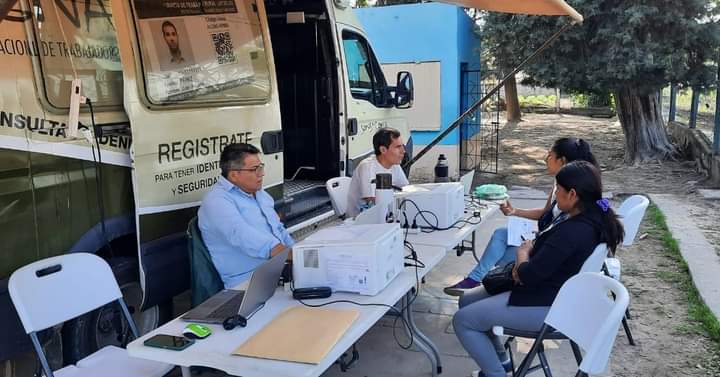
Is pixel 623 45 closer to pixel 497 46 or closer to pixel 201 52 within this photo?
pixel 497 46

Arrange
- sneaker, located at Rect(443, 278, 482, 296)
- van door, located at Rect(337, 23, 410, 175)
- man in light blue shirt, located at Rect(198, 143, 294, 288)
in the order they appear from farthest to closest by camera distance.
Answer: van door, located at Rect(337, 23, 410, 175), sneaker, located at Rect(443, 278, 482, 296), man in light blue shirt, located at Rect(198, 143, 294, 288)

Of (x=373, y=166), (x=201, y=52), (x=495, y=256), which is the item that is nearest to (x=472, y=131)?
(x=373, y=166)

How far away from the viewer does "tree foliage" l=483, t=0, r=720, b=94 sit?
8.56 meters

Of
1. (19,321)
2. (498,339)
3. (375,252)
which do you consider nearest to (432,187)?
(498,339)

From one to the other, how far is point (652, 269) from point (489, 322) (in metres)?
2.98

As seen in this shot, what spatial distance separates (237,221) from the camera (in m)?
2.98

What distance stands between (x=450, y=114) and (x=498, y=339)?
6897 mm

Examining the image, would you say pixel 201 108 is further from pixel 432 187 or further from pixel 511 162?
pixel 511 162

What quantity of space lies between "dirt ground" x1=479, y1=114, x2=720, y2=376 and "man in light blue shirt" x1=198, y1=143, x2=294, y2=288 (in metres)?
2.07

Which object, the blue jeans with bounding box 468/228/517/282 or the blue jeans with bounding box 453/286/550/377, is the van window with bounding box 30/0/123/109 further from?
the blue jeans with bounding box 468/228/517/282

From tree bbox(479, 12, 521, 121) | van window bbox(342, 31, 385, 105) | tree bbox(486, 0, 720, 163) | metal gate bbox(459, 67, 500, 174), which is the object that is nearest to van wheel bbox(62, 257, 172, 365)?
van window bbox(342, 31, 385, 105)

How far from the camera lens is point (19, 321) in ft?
8.39

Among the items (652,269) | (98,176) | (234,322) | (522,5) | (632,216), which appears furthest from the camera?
(652,269)

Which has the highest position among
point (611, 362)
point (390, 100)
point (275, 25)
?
point (275, 25)
